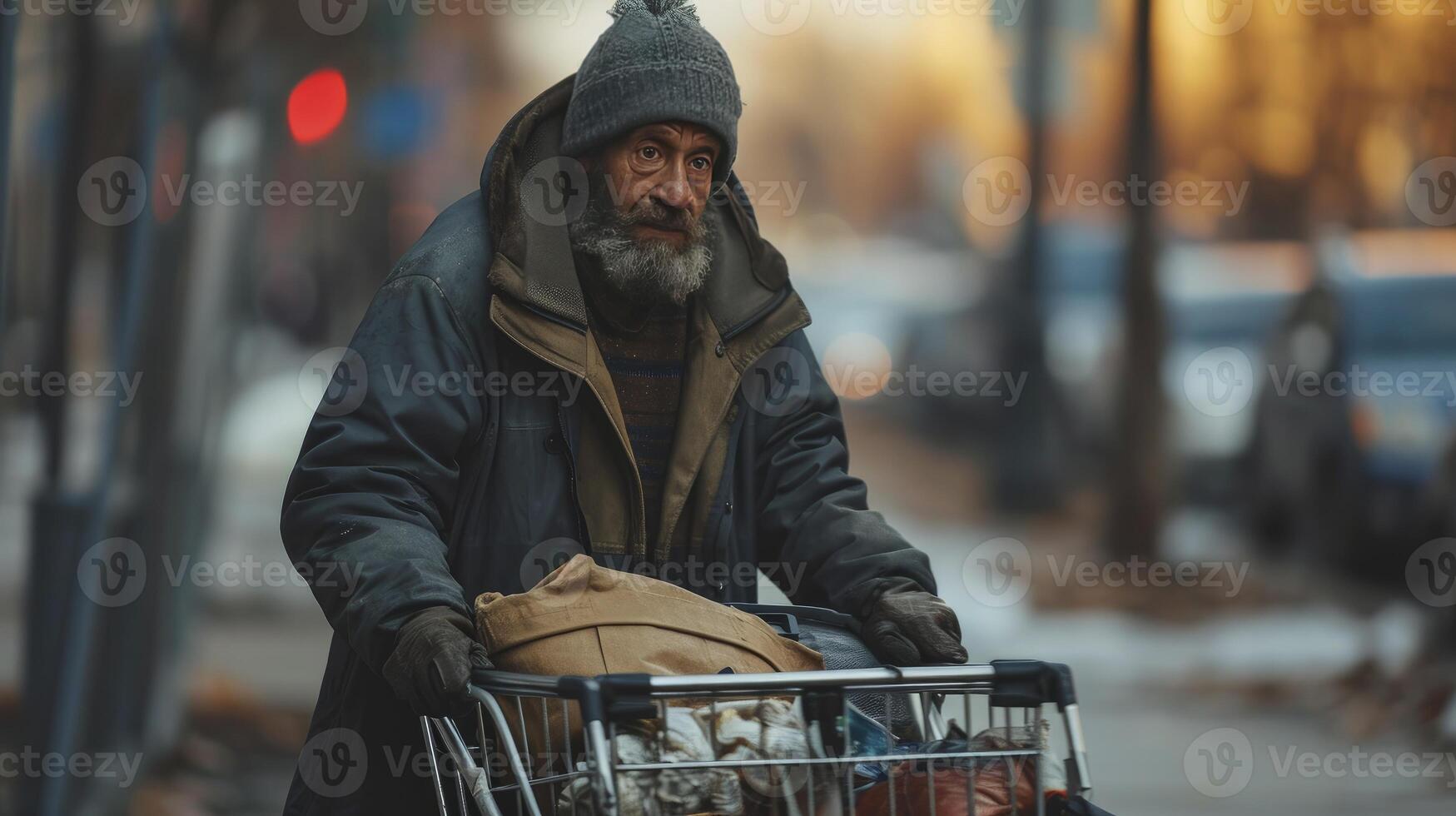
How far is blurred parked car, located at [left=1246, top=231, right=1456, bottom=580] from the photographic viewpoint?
515 inches

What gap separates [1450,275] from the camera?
14344 mm

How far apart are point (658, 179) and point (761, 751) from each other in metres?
1.32

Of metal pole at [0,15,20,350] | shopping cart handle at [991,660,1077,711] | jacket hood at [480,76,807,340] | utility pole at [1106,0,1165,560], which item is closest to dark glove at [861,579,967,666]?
shopping cart handle at [991,660,1077,711]

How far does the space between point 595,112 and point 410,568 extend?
102 centimetres

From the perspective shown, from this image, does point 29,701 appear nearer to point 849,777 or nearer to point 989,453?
point 849,777
